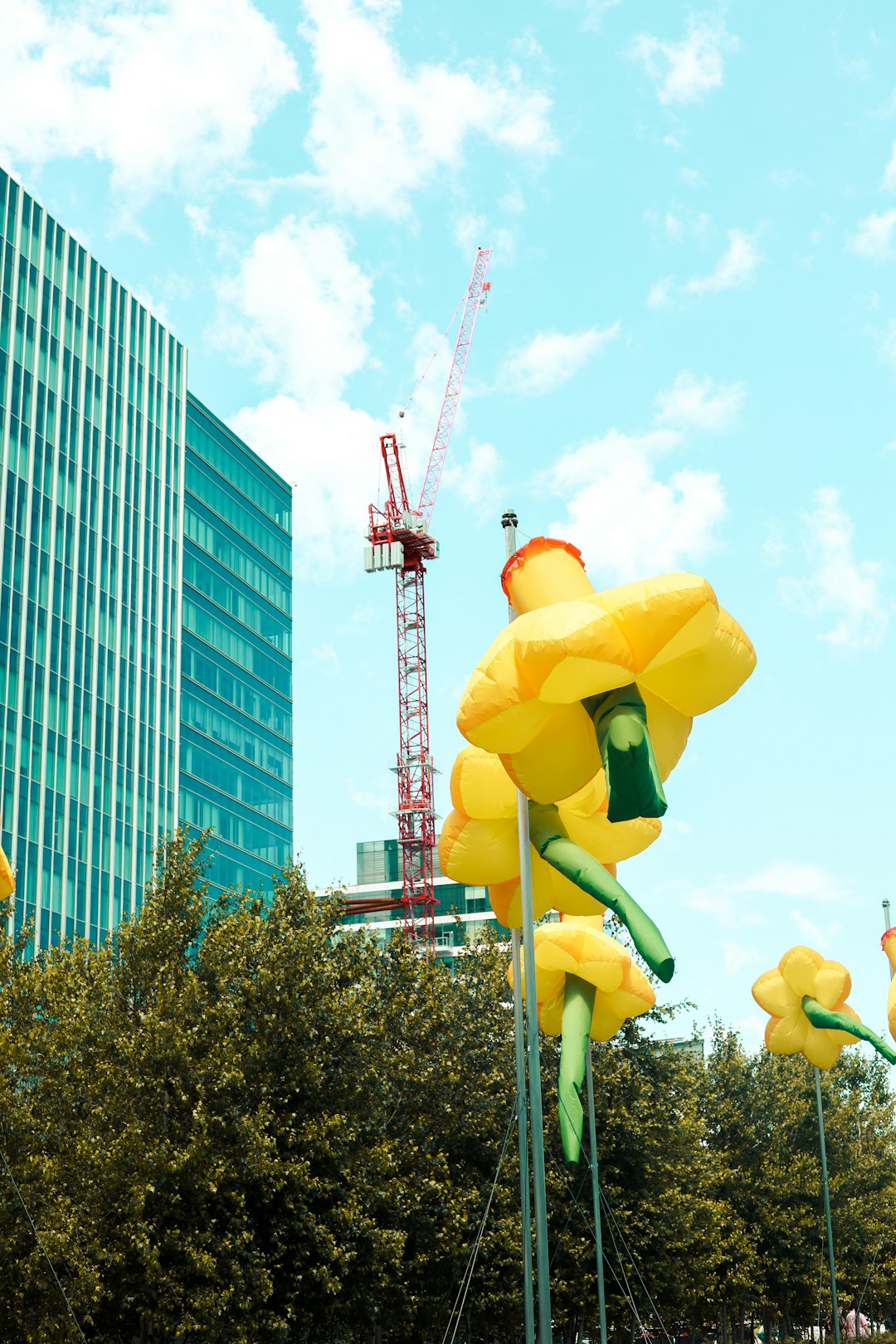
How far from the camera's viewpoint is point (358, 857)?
137 meters

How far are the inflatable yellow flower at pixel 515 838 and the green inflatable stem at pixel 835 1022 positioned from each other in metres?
14.8

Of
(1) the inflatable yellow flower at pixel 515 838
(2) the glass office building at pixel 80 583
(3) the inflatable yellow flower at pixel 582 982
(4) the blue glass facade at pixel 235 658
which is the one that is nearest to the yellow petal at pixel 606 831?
(1) the inflatable yellow flower at pixel 515 838

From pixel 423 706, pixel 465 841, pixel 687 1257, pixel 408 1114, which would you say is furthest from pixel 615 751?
pixel 423 706

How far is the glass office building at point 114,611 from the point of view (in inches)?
2648

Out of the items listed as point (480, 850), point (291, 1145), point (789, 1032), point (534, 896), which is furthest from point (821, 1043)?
point (480, 850)

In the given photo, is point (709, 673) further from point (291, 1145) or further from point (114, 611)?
point (114, 611)

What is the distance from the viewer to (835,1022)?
2995 cm

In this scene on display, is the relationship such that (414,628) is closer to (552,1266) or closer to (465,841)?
(552,1266)

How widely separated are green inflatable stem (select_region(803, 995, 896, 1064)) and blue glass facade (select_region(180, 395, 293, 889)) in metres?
55.1

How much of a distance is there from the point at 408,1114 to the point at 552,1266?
16.7 feet

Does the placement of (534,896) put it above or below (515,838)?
below

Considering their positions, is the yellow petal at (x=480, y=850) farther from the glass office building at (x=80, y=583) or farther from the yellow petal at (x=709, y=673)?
the glass office building at (x=80, y=583)

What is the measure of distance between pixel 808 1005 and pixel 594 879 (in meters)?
18.8

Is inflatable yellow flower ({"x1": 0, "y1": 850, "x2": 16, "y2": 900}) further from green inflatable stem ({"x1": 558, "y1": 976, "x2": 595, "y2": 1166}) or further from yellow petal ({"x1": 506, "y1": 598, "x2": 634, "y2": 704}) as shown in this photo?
green inflatable stem ({"x1": 558, "y1": 976, "x2": 595, "y2": 1166})
